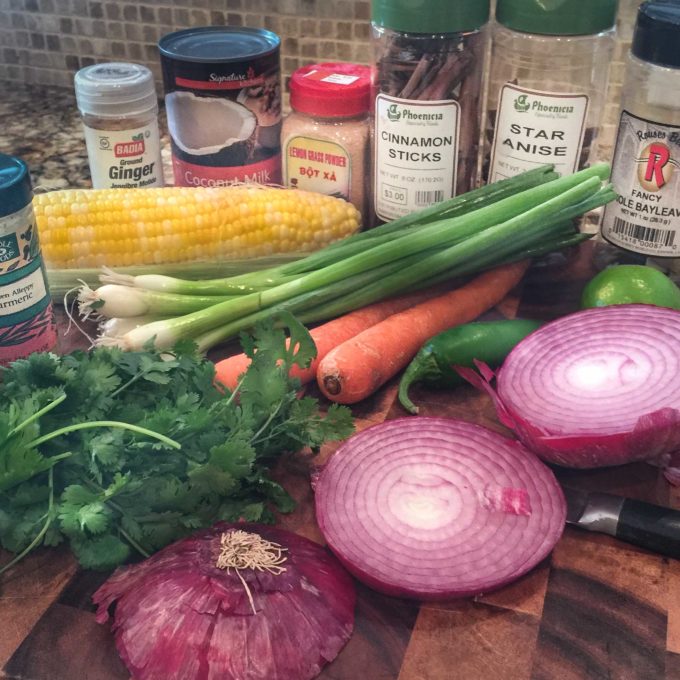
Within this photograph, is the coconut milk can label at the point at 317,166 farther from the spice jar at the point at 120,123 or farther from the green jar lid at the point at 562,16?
the green jar lid at the point at 562,16

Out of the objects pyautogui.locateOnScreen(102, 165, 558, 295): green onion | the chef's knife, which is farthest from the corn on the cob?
the chef's knife

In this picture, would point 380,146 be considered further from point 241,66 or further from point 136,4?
point 136,4

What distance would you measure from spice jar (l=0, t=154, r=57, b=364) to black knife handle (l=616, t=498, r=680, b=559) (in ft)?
2.59

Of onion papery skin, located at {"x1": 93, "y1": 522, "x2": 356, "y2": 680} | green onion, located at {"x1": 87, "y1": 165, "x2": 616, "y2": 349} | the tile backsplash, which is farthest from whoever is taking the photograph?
the tile backsplash

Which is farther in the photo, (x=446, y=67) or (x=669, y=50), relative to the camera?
(x=446, y=67)

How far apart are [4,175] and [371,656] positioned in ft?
2.30

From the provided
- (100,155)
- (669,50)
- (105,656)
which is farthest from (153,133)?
(105,656)

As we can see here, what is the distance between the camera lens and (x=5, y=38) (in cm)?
221

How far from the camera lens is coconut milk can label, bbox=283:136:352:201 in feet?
4.97

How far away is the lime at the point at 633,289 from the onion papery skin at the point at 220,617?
0.60 m

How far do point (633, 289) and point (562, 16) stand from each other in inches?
16.3

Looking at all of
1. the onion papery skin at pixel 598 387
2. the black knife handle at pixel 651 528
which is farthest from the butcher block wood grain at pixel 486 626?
the onion papery skin at pixel 598 387

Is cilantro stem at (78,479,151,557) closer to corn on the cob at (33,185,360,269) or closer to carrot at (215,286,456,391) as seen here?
carrot at (215,286,456,391)

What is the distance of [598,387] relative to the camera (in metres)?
1.12
